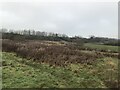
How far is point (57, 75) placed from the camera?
74.8 feet

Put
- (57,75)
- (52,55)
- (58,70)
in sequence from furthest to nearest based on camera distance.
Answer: (52,55), (58,70), (57,75)

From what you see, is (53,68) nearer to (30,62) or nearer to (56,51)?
(30,62)

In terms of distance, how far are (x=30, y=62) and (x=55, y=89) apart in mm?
9932

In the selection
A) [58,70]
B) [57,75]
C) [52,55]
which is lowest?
[57,75]

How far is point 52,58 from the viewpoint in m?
29.4

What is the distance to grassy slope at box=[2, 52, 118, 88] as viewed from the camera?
20080mm

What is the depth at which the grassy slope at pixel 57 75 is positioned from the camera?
20080 mm

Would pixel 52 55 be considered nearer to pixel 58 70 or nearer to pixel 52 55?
pixel 52 55

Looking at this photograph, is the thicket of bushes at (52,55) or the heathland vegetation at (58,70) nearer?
the heathland vegetation at (58,70)

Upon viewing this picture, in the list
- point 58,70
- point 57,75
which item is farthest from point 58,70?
point 57,75

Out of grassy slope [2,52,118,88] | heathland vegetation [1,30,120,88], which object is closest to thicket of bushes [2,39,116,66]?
heathland vegetation [1,30,120,88]

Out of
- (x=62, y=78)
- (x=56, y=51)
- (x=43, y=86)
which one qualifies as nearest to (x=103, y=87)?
(x=62, y=78)

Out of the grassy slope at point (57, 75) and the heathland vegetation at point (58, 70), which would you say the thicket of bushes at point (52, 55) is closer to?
the heathland vegetation at point (58, 70)

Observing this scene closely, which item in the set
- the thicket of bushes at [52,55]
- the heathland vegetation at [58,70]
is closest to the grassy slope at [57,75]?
the heathland vegetation at [58,70]
